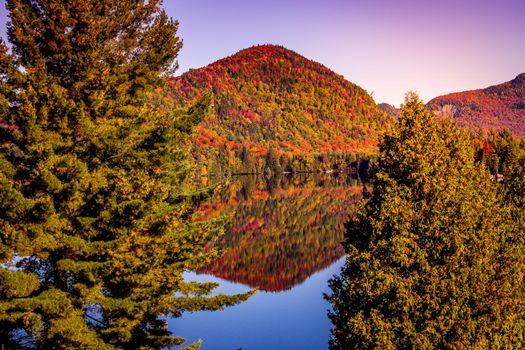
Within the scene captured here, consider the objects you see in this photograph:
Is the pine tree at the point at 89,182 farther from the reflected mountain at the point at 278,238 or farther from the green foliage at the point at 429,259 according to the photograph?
the reflected mountain at the point at 278,238

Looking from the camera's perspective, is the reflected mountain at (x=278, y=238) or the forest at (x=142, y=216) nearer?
the forest at (x=142, y=216)

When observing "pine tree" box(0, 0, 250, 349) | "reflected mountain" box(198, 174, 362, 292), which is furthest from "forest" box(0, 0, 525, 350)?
"reflected mountain" box(198, 174, 362, 292)

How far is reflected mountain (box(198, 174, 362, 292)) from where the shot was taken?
43719 millimetres

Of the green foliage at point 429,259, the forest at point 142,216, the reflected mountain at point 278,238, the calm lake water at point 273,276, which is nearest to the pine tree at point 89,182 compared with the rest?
the forest at point 142,216

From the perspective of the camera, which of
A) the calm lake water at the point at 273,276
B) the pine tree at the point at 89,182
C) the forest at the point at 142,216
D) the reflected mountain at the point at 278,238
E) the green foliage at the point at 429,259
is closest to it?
the pine tree at the point at 89,182

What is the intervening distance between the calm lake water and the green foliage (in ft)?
16.3

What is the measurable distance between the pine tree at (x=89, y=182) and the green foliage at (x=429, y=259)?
4.09 meters

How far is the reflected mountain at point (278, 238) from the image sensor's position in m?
43.7

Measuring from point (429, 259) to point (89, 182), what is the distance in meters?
9.18

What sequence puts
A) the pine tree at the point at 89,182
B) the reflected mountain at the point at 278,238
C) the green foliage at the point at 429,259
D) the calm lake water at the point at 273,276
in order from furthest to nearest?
the reflected mountain at the point at 278,238 → the calm lake water at the point at 273,276 → the green foliage at the point at 429,259 → the pine tree at the point at 89,182

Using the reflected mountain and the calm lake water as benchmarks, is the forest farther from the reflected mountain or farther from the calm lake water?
the reflected mountain

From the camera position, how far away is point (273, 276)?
42.7 m

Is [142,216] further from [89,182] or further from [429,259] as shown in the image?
[429,259]

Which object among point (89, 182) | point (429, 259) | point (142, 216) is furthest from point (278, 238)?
point (89, 182)
